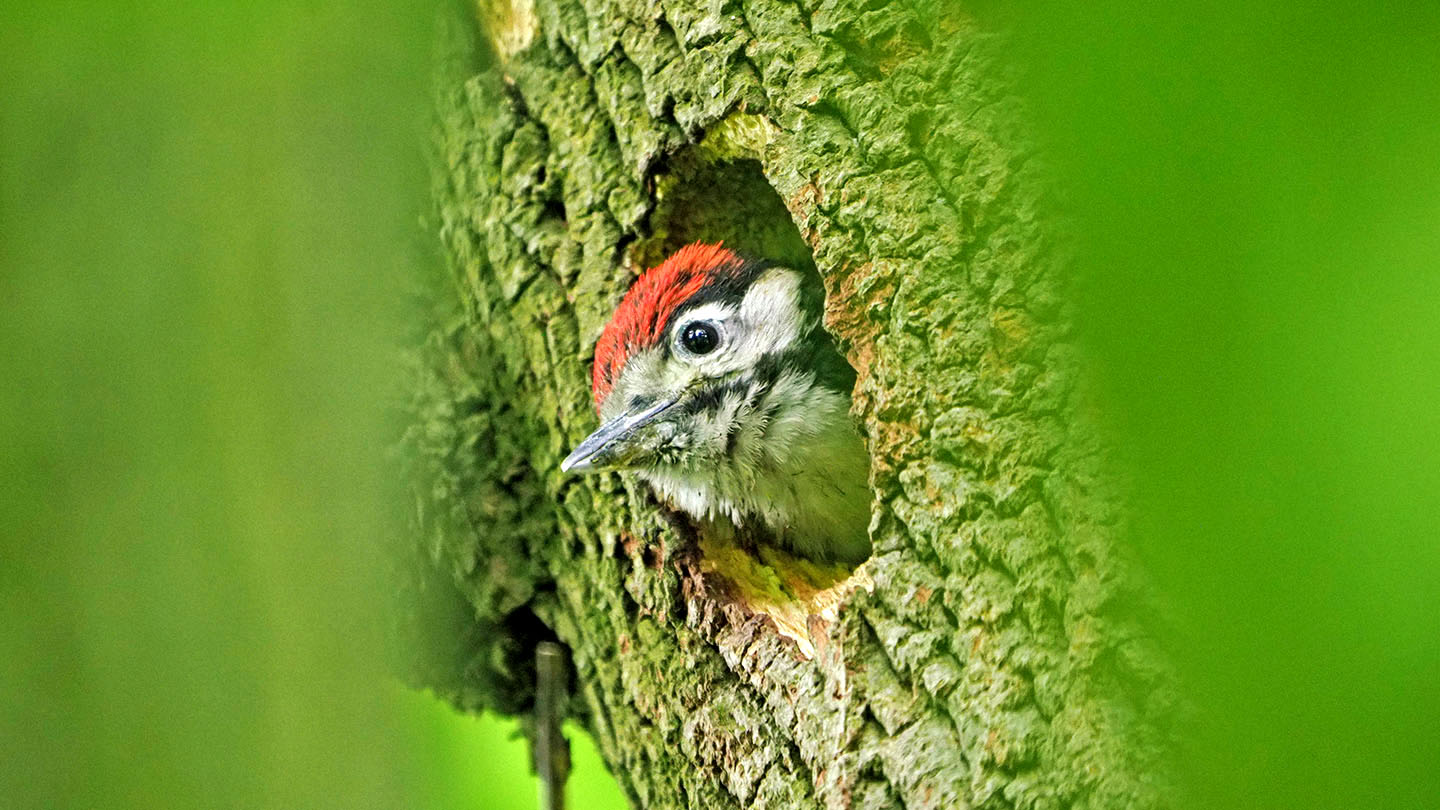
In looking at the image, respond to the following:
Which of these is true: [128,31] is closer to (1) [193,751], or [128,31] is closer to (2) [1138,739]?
(1) [193,751]

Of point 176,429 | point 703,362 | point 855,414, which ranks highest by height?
point 176,429

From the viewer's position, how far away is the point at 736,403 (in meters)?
2.42

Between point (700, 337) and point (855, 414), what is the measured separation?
0.76 metres

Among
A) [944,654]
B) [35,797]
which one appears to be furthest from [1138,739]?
[944,654]

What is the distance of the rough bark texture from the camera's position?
1170 millimetres

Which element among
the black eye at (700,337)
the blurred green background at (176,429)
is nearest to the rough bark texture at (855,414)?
the black eye at (700,337)

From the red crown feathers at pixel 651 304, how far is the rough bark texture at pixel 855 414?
0.06 metres

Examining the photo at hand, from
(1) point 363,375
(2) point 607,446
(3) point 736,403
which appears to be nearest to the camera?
(1) point 363,375

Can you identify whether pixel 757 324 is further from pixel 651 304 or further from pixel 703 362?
pixel 651 304

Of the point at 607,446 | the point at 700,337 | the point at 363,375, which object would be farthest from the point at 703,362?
the point at 363,375

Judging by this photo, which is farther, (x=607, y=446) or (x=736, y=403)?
(x=736, y=403)

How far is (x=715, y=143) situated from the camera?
200cm

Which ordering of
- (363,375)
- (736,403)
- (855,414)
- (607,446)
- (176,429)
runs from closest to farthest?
(176,429) < (363,375) < (855,414) < (607,446) < (736,403)

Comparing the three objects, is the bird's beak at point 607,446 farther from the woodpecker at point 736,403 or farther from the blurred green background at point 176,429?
the blurred green background at point 176,429
